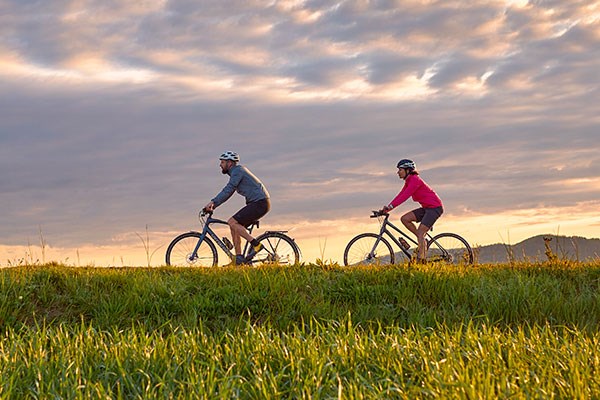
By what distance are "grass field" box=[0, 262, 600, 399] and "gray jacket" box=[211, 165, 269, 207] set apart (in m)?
3.36

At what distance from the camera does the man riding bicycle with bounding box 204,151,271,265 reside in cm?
1492

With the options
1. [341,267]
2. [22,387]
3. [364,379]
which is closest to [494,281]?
[341,267]

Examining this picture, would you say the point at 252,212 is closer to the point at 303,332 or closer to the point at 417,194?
the point at 417,194

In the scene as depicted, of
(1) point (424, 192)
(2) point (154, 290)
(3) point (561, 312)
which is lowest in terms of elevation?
(3) point (561, 312)

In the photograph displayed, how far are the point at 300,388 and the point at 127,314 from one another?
223 inches

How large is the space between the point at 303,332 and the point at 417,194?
938cm

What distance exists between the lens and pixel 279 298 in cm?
966

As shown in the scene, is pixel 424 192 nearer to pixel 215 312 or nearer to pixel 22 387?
pixel 215 312

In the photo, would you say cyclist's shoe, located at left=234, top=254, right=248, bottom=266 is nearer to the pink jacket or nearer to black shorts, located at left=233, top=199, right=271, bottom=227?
black shorts, located at left=233, top=199, right=271, bottom=227

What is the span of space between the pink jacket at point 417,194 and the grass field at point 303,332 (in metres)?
2.66

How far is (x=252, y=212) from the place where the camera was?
1491cm

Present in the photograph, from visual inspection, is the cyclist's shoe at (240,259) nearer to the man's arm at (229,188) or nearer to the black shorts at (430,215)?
the man's arm at (229,188)

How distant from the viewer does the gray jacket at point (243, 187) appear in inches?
587

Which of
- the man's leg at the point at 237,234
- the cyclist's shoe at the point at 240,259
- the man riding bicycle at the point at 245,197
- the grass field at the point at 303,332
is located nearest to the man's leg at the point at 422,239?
the grass field at the point at 303,332
